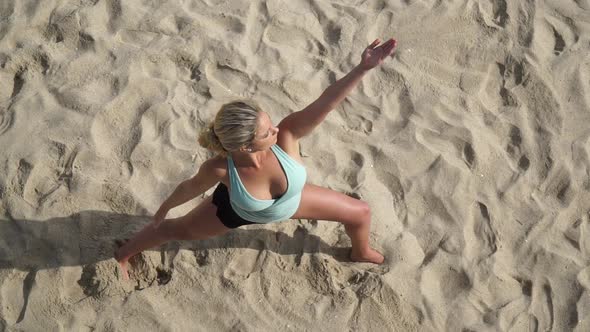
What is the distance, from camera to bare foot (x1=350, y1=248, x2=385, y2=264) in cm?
322

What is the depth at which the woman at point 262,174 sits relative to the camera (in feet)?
7.72

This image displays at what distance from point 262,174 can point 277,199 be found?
0.13 meters

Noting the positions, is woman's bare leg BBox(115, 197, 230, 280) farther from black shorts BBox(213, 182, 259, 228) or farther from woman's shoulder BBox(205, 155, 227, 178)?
woman's shoulder BBox(205, 155, 227, 178)

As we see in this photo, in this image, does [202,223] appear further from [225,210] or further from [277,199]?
[277,199]

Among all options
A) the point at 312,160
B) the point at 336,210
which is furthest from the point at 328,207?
the point at 312,160

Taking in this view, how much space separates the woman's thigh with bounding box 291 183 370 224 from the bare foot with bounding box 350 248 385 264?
335 millimetres

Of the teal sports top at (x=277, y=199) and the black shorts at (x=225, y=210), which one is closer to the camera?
the teal sports top at (x=277, y=199)

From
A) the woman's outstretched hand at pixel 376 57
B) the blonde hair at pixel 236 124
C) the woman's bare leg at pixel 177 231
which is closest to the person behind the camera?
the blonde hair at pixel 236 124

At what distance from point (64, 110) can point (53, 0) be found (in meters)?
1.07

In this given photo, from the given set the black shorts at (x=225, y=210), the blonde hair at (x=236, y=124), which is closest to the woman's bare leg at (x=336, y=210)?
the black shorts at (x=225, y=210)

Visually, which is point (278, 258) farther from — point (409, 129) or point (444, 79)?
point (444, 79)

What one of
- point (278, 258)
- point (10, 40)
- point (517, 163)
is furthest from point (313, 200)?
point (10, 40)

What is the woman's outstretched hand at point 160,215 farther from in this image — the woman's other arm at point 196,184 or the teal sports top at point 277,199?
the teal sports top at point 277,199

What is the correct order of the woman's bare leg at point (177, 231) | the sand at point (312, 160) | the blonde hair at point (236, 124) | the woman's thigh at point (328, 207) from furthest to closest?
the sand at point (312, 160)
the woman's bare leg at point (177, 231)
the woman's thigh at point (328, 207)
the blonde hair at point (236, 124)
